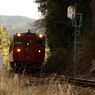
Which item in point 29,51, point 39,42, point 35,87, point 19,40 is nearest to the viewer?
point 35,87

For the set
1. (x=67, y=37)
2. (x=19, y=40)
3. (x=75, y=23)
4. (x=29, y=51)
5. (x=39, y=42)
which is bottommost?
(x=29, y=51)

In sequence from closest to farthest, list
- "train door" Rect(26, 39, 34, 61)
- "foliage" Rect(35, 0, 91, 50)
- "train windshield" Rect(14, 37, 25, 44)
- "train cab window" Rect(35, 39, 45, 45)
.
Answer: "train windshield" Rect(14, 37, 25, 44) < "train door" Rect(26, 39, 34, 61) < "train cab window" Rect(35, 39, 45, 45) < "foliage" Rect(35, 0, 91, 50)

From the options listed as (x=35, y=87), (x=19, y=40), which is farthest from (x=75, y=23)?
(x=35, y=87)

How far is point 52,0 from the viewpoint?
22.2 m

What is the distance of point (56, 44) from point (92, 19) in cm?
712

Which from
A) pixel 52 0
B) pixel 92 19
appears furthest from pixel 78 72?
pixel 52 0

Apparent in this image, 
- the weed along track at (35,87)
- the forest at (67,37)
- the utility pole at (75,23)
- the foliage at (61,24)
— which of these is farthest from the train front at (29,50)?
the weed along track at (35,87)

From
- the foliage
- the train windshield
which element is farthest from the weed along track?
the foliage

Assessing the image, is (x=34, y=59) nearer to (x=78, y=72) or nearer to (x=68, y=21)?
(x=78, y=72)

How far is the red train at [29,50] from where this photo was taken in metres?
17.0

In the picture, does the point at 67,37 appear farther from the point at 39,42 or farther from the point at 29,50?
the point at 29,50

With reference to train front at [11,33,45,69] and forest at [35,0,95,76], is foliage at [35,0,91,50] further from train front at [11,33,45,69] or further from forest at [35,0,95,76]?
train front at [11,33,45,69]

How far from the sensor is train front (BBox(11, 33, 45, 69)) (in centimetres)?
1698

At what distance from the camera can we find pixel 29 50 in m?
17.1
